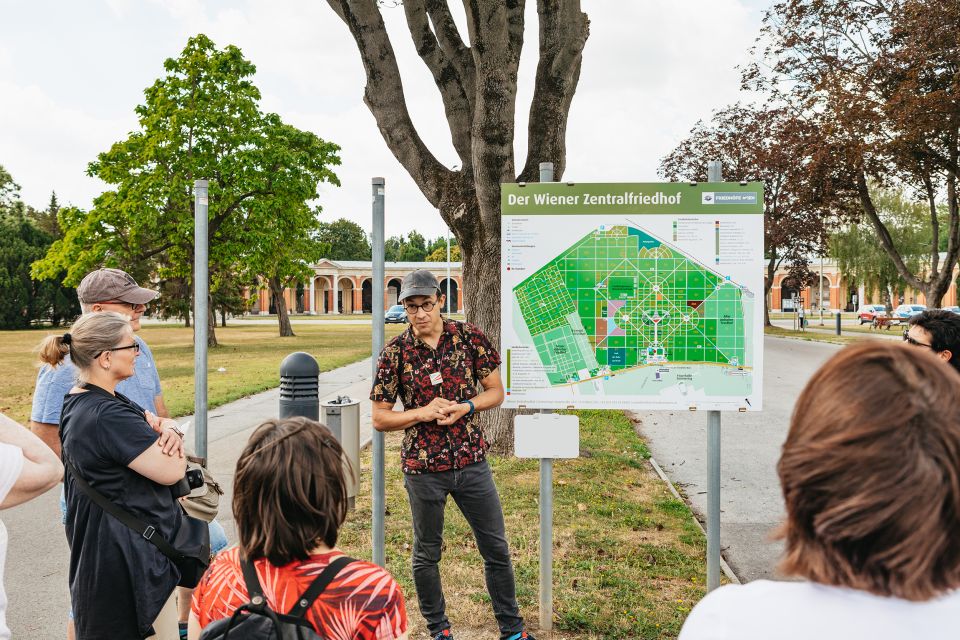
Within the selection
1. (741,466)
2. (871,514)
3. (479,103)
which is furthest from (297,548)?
(741,466)

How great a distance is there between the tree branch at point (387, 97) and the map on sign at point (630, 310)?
3941 mm

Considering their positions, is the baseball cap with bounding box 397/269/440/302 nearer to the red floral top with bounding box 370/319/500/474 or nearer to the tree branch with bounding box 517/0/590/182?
the red floral top with bounding box 370/319/500/474

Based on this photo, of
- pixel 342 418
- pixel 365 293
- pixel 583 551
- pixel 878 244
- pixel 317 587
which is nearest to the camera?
pixel 317 587

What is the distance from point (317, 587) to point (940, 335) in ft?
11.1

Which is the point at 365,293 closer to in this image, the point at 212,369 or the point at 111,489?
the point at 212,369

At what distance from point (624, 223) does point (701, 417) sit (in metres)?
9.42

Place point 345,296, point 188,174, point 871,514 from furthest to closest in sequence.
Result: point 345,296
point 188,174
point 871,514

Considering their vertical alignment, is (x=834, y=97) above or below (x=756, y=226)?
above

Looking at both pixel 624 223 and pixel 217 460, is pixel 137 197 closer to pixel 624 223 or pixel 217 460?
pixel 217 460

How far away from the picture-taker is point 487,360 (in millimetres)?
Result: 3969

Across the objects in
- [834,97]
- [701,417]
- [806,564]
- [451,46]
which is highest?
[834,97]

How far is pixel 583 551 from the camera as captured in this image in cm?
552

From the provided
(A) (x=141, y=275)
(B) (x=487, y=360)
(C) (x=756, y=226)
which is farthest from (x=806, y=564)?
(A) (x=141, y=275)

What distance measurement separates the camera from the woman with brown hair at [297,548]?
182 centimetres
